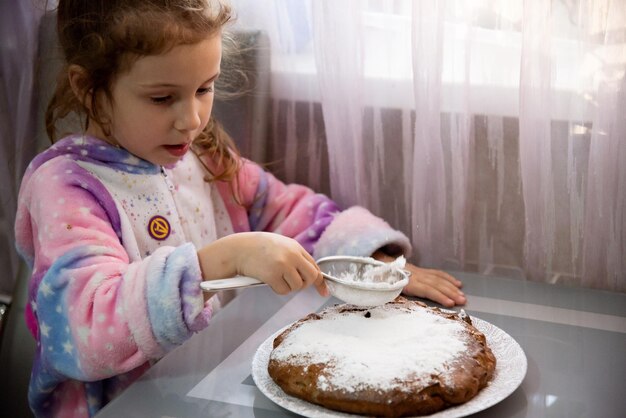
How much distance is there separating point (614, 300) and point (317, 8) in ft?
2.16

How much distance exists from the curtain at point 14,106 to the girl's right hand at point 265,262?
2.25 feet

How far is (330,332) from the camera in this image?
896 mm

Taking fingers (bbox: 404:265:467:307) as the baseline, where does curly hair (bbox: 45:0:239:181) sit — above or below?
above

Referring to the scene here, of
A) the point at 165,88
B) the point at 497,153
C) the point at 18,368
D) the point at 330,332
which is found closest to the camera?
the point at 330,332

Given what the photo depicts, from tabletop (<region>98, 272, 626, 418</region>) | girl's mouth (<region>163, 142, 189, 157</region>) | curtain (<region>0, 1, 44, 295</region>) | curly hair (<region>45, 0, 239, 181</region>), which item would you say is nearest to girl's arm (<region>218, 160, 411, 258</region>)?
tabletop (<region>98, 272, 626, 418</region>)

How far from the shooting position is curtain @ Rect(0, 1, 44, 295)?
1412 millimetres

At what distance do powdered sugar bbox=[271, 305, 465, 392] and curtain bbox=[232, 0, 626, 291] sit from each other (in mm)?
347

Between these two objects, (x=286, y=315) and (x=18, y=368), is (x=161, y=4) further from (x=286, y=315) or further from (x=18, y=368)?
(x=18, y=368)

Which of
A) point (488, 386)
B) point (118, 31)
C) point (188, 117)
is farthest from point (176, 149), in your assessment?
point (488, 386)

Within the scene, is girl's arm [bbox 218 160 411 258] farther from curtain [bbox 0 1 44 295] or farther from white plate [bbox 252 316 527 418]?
curtain [bbox 0 1 44 295]

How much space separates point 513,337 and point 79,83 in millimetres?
710

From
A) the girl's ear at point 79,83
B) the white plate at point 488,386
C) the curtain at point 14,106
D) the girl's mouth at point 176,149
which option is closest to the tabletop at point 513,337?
the white plate at point 488,386

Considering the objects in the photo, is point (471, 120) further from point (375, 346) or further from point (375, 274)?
point (375, 346)

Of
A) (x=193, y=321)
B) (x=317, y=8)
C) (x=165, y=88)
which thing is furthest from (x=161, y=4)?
(x=193, y=321)
